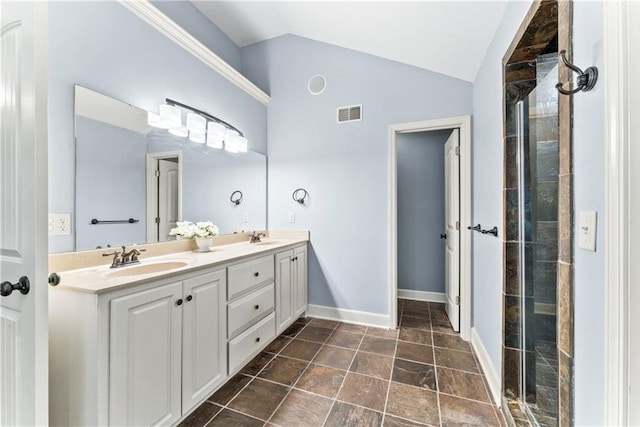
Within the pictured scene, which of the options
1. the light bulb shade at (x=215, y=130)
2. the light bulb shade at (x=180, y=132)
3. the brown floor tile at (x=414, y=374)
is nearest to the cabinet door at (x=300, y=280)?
the brown floor tile at (x=414, y=374)

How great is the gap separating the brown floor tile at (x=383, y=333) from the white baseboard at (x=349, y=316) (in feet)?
0.20

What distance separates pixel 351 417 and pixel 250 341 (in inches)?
34.2

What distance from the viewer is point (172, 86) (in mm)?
2107

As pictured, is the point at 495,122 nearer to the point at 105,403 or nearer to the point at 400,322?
the point at 400,322

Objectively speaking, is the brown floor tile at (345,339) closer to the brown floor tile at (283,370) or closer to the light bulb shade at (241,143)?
the brown floor tile at (283,370)

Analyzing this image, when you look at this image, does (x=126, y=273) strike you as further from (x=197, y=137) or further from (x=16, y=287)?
(x=197, y=137)

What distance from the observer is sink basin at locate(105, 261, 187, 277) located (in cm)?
150

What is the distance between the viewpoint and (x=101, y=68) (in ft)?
5.33

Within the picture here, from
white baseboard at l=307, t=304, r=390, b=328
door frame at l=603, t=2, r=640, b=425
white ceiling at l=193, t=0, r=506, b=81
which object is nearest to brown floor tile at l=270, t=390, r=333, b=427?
white baseboard at l=307, t=304, r=390, b=328

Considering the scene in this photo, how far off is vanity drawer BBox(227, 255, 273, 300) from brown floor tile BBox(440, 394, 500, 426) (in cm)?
145

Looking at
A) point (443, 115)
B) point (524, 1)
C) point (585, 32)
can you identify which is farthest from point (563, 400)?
point (443, 115)

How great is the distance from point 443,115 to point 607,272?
85.0 inches

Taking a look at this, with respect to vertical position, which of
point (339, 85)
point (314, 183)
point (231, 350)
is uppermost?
point (339, 85)

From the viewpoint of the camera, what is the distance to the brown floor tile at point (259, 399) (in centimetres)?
160
